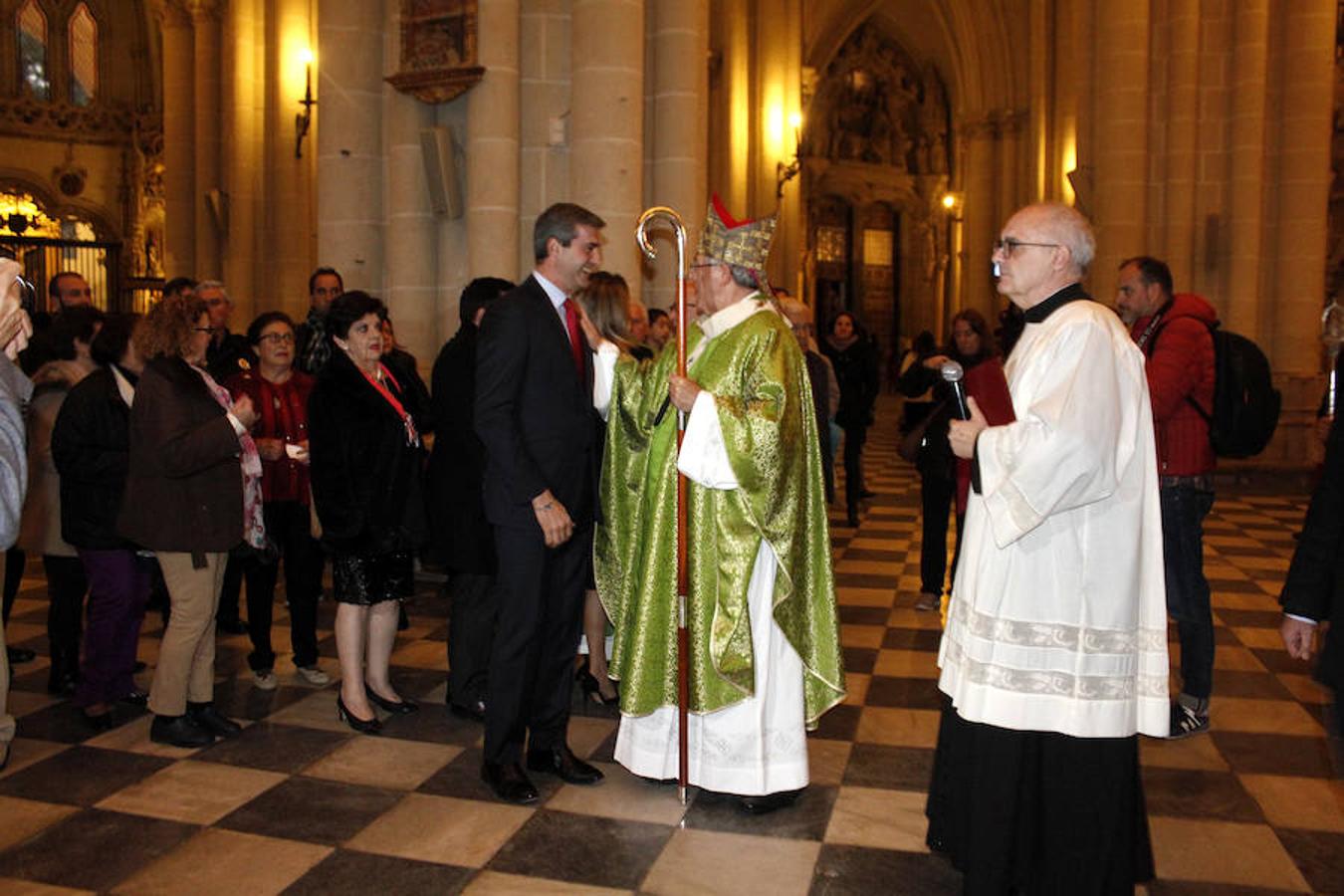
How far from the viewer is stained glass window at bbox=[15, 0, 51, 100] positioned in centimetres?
2539

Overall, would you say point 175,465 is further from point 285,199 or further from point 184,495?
point 285,199

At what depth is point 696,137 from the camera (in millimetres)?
9078

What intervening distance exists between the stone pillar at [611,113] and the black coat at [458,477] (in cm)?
291

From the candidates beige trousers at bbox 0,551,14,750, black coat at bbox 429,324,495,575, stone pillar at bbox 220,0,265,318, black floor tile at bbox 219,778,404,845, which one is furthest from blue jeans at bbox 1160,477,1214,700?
stone pillar at bbox 220,0,265,318

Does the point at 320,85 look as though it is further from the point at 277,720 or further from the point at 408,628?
the point at 277,720

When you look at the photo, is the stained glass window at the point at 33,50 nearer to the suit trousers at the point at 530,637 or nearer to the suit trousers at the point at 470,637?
the suit trousers at the point at 470,637

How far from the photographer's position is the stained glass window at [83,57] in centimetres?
2600

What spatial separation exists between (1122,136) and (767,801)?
11.1m

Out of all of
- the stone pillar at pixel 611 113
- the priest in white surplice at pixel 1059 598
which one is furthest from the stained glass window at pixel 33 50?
the priest in white surplice at pixel 1059 598

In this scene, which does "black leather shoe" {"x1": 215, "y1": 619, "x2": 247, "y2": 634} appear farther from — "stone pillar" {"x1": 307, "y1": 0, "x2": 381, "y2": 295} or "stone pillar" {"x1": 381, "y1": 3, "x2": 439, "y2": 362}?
"stone pillar" {"x1": 307, "y1": 0, "x2": 381, "y2": 295}

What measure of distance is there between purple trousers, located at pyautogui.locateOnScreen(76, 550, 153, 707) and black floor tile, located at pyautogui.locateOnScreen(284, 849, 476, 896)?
176cm

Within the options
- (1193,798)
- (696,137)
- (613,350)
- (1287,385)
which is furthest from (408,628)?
(1287,385)

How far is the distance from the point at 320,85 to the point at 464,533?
492 cm

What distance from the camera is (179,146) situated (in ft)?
52.0
